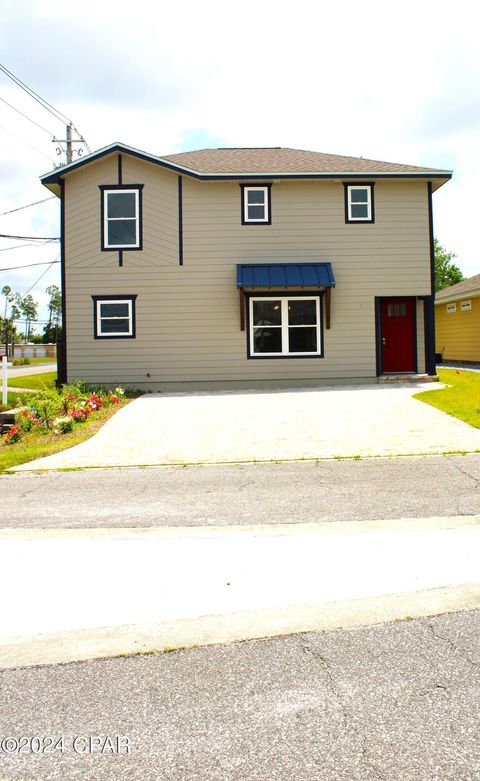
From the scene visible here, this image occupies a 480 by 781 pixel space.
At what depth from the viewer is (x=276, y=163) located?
70.2 ft

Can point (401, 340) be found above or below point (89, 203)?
below

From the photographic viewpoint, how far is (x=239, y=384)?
2034 cm

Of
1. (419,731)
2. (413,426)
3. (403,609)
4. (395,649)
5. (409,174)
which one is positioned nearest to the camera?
(419,731)

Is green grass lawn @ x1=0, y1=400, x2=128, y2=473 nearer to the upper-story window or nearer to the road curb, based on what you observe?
the road curb

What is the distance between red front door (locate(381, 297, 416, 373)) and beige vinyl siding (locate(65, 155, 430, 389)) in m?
0.79

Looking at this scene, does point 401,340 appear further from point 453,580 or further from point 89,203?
point 453,580

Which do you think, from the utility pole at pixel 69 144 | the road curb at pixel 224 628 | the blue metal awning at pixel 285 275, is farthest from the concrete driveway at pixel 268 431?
the utility pole at pixel 69 144

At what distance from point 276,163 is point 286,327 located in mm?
5736

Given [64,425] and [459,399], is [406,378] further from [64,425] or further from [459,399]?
[64,425]

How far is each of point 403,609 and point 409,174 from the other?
18267mm

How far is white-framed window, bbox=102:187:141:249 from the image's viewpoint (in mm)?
20156

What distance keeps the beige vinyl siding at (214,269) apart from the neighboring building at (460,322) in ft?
28.9

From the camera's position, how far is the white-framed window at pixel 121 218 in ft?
66.1

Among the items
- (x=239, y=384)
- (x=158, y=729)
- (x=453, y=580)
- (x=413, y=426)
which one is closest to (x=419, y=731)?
(x=158, y=729)
